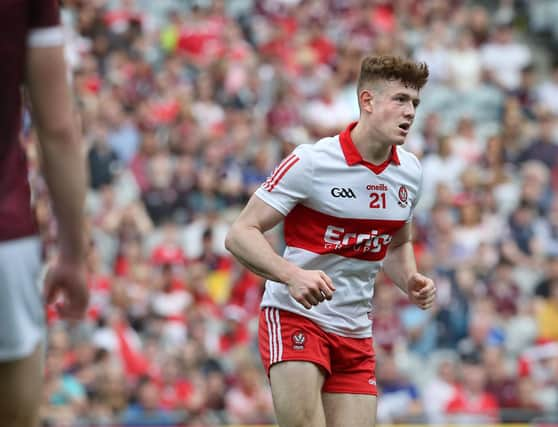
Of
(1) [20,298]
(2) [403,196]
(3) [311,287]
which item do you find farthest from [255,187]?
(1) [20,298]

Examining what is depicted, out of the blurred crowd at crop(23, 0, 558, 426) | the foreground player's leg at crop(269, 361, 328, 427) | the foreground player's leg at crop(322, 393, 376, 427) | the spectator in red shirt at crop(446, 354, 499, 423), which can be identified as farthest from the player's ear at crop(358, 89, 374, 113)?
the spectator in red shirt at crop(446, 354, 499, 423)

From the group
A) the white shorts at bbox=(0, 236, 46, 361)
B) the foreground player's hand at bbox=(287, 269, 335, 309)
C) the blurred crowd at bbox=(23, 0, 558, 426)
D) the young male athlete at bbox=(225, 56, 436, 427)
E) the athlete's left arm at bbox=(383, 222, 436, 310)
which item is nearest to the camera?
the white shorts at bbox=(0, 236, 46, 361)

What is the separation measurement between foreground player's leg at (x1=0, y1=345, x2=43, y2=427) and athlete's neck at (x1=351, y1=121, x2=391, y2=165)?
2903mm

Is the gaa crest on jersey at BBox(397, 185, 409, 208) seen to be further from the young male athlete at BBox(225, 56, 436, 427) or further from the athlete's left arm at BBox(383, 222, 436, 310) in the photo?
the athlete's left arm at BBox(383, 222, 436, 310)

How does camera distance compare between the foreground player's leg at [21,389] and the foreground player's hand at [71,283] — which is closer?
the foreground player's hand at [71,283]

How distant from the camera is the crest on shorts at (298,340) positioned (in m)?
6.18

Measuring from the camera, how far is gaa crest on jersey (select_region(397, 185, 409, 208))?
21.0ft

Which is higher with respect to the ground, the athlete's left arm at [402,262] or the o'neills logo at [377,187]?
the o'neills logo at [377,187]

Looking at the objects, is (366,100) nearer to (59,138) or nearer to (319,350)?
(319,350)

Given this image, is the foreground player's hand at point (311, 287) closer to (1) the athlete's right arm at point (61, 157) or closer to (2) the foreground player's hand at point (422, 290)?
(2) the foreground player's hand at point (422, 290)

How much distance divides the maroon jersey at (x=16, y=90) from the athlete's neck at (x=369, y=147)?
2907 mm

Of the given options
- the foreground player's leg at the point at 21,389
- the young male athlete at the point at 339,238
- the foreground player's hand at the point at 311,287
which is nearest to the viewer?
the foreground player's leg at the point at 21,389

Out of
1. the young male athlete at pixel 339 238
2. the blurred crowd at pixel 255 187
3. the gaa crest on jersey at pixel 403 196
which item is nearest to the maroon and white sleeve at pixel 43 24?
the young male athlete at pixel 339 238

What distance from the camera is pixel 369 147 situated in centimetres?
636
